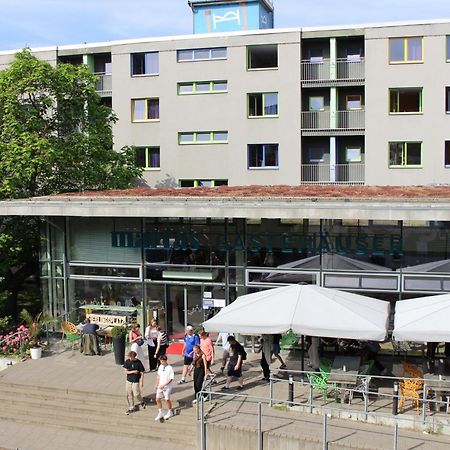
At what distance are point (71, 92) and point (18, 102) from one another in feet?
8.39

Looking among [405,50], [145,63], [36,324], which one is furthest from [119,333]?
[405,50]

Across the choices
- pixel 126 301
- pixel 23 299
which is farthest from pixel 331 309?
pixel 23 299

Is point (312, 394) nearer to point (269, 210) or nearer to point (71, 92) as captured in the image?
point (269, 210)

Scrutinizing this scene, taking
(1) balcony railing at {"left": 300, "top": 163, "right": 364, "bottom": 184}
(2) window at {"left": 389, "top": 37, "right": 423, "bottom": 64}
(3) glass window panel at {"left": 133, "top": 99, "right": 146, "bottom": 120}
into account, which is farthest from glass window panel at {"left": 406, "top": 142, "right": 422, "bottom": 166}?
(3) glass window panel at {"left": 133, "top": 99, "right": 146, "bottom": 120}

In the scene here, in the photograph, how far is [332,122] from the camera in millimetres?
34438

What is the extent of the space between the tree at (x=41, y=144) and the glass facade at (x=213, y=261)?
3067mm

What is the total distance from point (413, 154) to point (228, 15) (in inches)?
639

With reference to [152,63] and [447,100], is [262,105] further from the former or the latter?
[447,100]

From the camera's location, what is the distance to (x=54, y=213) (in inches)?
754

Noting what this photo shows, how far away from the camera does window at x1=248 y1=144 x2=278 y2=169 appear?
35.2 metres

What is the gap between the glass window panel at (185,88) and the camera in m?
36.2

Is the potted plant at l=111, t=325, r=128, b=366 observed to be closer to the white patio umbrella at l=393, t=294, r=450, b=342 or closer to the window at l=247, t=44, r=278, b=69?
the white patio umbrella at l=393, t=294, r=450, b=342

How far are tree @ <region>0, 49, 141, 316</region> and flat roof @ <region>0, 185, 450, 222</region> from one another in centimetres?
338

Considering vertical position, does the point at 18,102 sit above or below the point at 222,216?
above
